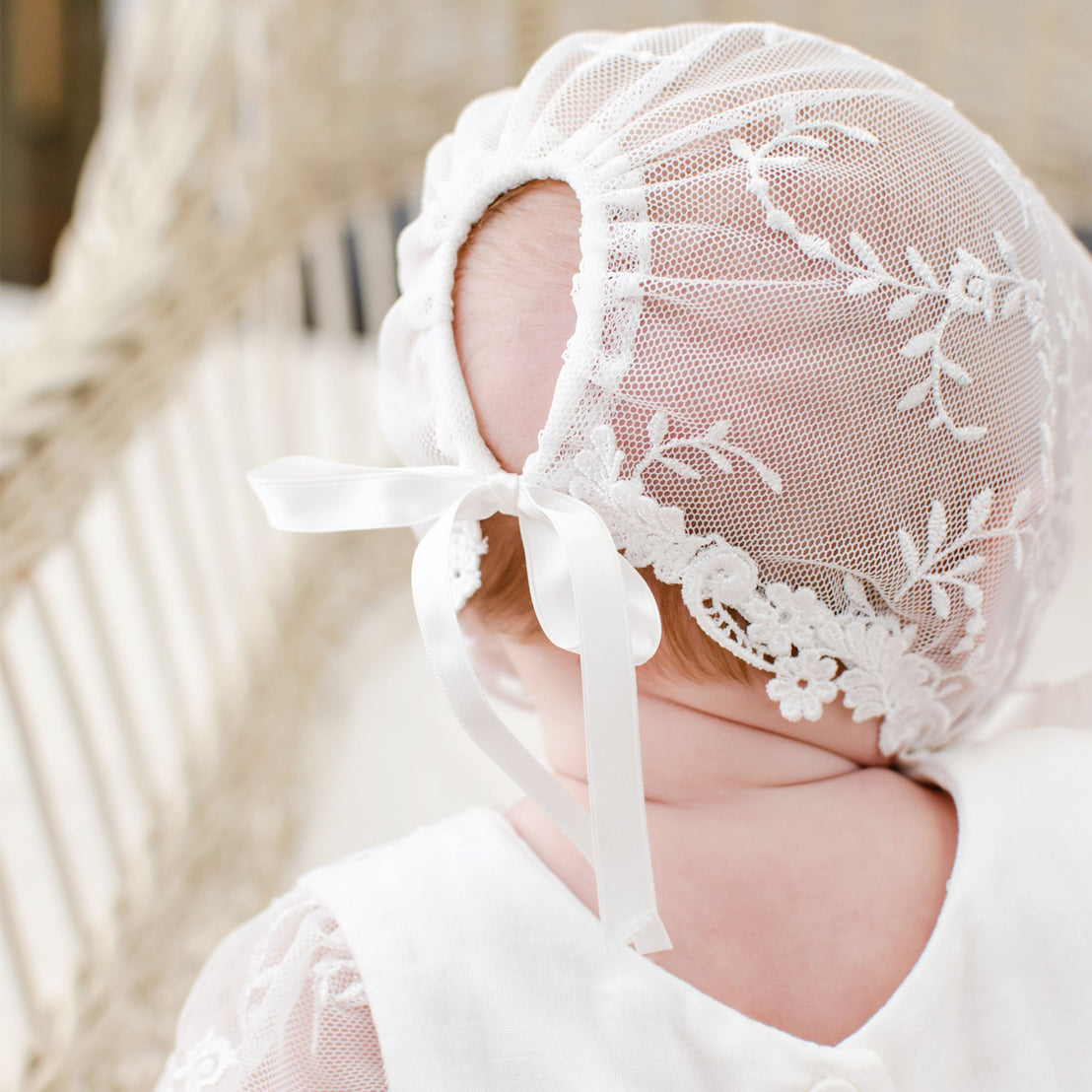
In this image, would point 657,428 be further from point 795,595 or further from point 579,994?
point 579,994

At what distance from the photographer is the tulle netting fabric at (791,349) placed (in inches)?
20.4

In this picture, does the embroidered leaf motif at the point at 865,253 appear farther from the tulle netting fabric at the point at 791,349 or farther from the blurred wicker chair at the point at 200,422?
the blurred wicker chair at the point at 200,422

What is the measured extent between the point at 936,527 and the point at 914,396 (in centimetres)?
7

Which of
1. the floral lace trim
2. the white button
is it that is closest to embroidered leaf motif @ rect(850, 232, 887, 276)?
the floral lace trim

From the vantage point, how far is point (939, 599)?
0.56 metres

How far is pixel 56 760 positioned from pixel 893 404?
0.96 meters

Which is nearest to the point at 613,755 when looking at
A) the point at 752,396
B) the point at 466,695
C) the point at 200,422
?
the point at 466,695

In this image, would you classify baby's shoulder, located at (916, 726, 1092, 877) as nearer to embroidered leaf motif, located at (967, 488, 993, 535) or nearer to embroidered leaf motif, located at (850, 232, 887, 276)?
embroidered leaf motif, located at (967, 488, 993, 535)

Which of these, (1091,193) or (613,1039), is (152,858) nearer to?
(613,1039)

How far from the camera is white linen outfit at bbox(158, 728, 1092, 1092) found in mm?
543

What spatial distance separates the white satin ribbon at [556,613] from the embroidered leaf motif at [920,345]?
16 cm

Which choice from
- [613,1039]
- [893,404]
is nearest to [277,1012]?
[613,1039]

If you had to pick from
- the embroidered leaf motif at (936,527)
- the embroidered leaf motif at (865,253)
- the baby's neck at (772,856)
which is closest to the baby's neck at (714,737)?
the baby's neck at (772,856)

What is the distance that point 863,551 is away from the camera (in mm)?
544
